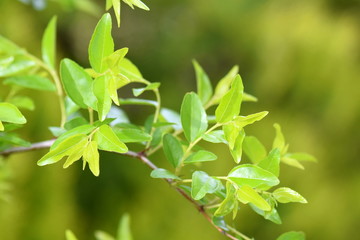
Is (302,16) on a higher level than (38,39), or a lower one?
higher

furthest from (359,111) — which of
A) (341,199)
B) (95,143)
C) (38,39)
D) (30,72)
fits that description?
(95,143)

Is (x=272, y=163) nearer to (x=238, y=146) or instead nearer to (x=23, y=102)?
(x=238, y=146)

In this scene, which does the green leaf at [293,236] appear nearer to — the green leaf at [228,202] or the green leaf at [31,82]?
the green leaf at [228,202]

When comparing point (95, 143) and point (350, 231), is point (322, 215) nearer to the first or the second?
point (350, 231)

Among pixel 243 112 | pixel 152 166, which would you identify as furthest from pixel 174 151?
pixel 243 112

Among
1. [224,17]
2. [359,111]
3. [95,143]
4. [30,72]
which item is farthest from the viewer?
[224,17]

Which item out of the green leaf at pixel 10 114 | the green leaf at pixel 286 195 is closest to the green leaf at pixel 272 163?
the green leaf at pixel 286 195
